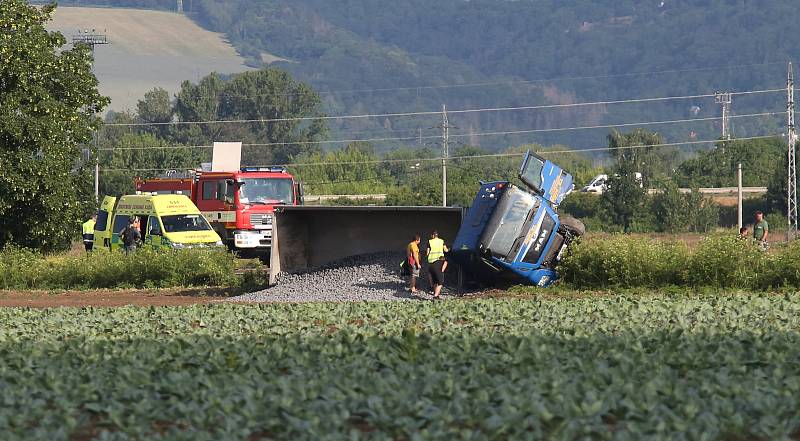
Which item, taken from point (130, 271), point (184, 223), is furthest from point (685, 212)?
point (130, 271)

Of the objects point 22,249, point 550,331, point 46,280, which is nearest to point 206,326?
point 550,331

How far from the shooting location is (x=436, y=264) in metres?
28.7

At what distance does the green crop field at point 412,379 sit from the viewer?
11648 mm

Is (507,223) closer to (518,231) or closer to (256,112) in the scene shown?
(518,231)

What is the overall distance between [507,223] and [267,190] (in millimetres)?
14547

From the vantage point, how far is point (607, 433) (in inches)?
439

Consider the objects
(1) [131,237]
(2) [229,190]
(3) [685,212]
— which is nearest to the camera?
(1) [131,237]

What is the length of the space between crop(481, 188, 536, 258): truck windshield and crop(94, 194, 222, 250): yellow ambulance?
1190cm

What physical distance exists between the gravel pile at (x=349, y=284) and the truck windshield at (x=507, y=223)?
1643 millimetres

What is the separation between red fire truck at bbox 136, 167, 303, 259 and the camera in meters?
41.2

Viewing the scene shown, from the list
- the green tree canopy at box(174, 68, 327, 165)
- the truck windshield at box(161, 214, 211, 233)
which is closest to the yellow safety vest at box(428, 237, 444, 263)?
the truck windshield at box(161, 214, 211, 233)

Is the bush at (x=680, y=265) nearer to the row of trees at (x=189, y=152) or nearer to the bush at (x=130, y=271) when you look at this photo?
the bush at (x=130, y=271)

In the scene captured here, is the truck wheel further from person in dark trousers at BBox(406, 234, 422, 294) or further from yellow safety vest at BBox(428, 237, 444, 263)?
person in dark trousers at BBox(406, 234, 422, 294)

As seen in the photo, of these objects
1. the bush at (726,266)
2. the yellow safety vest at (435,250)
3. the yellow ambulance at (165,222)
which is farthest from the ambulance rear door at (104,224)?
the bush at (726,266)
